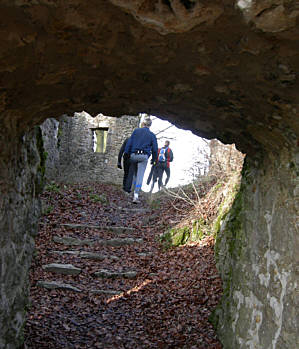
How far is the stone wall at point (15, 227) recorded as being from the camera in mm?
2664

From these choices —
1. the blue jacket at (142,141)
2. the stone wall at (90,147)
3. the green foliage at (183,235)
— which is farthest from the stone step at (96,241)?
the stone wall at (90,147)

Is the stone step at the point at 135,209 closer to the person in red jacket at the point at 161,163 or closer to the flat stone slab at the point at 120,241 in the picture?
the person in red jacket at the point at 161,163

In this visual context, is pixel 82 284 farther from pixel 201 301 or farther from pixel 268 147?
pixel 268 147

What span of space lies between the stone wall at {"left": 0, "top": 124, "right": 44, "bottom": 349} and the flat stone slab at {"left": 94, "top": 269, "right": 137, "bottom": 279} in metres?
2.13

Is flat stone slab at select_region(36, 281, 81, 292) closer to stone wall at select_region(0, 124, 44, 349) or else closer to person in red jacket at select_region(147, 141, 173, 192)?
stone wall at select_region(0, 124, 44, 349)

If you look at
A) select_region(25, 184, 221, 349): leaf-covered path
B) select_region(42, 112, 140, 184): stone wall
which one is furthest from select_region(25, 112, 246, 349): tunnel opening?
select_region(42, 112, 140, 184): stone wall

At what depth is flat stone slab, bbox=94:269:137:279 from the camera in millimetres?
5402

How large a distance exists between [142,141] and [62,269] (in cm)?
374

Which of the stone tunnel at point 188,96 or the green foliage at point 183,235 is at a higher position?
Answer: the stone tunnel at point 188,96

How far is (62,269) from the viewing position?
529cm

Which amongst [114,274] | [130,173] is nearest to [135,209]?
[130,173]

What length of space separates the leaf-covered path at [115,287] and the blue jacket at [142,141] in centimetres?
170

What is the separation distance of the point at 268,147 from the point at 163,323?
2519 mm

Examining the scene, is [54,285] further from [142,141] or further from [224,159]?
[142,141]
